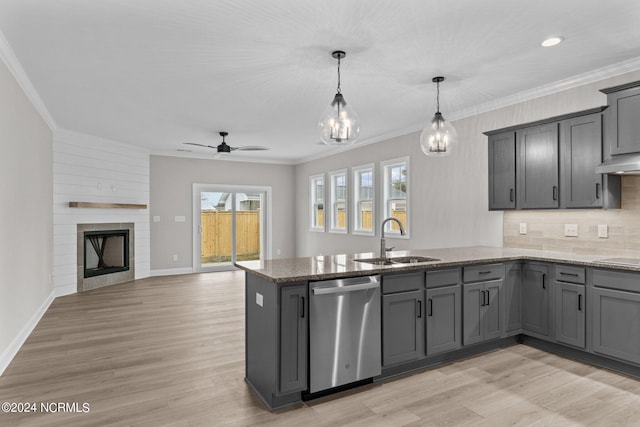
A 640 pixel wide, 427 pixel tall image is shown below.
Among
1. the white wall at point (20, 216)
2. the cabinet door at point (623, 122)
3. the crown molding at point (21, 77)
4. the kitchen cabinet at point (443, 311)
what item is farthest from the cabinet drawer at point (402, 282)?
the crown molding at point (21, 77)

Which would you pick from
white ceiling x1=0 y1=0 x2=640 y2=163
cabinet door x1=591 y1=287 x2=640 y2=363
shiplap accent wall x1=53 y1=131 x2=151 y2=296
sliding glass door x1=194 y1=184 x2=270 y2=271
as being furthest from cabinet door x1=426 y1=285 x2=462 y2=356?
sliding glass door x1=194 y1=184 x2=270 y2=271

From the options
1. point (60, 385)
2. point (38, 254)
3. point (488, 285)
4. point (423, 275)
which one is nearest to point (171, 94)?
point (38, 254)

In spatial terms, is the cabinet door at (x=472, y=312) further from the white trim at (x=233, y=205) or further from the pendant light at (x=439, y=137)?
the white trim at (x=233, y=205)

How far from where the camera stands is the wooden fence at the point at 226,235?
8.82 metres

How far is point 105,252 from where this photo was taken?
727cm

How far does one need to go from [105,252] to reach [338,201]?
15.4ft

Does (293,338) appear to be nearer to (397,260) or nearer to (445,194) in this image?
(397,260)

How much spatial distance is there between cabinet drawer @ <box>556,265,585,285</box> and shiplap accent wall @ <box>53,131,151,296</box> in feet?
22.5

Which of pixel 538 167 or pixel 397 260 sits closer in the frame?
pixel 397 260

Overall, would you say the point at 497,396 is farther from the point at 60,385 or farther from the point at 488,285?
the point at 60,385

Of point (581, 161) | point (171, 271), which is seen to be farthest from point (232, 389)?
point (171, 271)

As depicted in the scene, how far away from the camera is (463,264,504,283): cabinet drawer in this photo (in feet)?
11.3

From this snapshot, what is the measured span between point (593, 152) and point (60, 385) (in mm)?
4965

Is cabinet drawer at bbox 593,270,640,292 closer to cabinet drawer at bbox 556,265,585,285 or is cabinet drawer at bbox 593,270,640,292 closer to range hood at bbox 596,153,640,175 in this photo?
cabinet drawer at bbox 556,265,585,285
